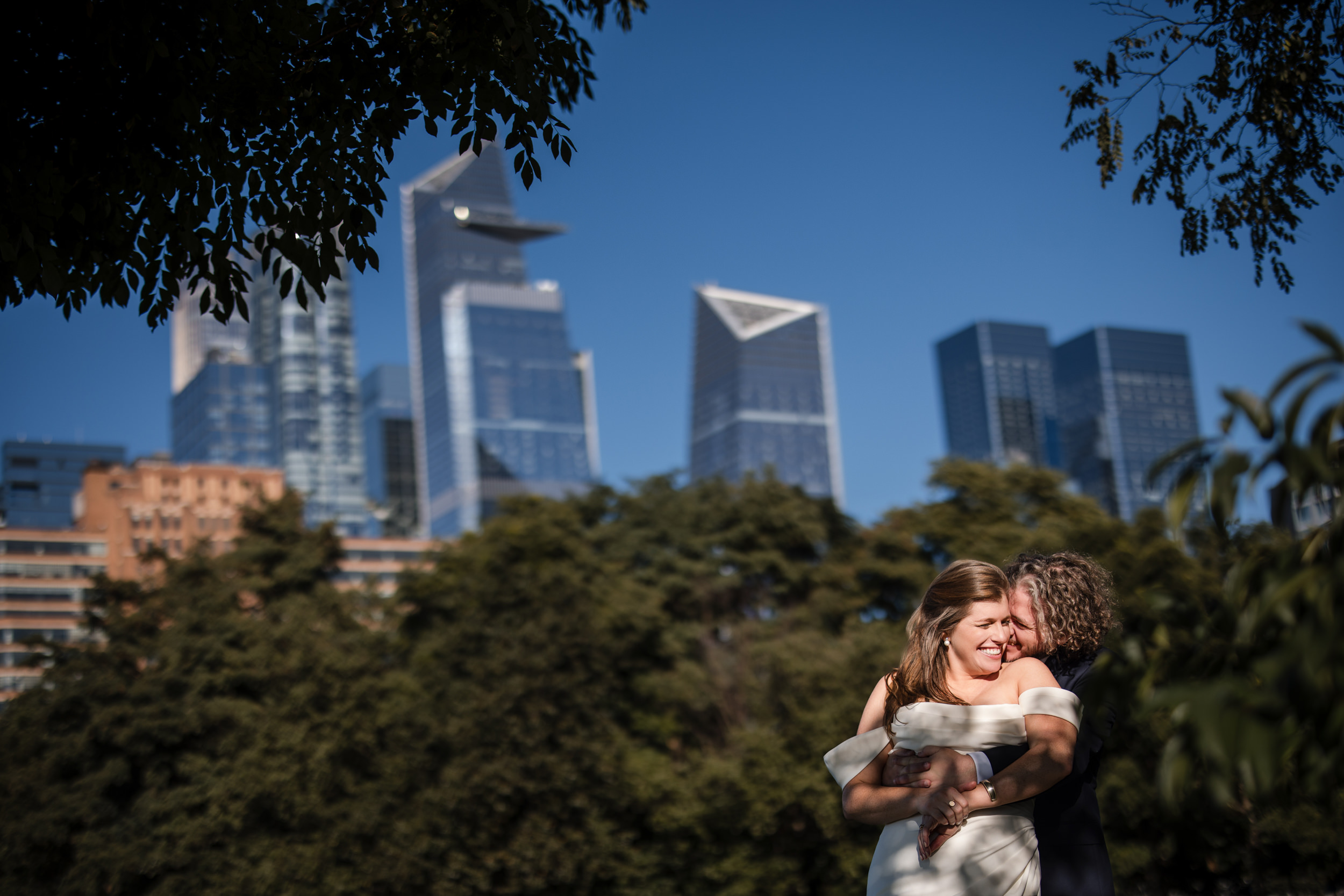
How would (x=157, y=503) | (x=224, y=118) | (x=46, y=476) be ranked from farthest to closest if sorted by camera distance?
(x=46, y=476)
(x=157, y=503)
(x=224, y=118)

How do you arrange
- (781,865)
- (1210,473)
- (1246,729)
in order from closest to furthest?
(1246,729), (1210,473), (781,865)

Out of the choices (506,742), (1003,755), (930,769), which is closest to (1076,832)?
(1003,755)

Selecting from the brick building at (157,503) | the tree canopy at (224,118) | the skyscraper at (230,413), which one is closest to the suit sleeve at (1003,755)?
the tree canopy at (224,118)

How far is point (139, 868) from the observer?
2448 centimetres

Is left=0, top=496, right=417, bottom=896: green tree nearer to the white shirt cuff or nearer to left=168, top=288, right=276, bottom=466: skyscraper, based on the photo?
the white shirt cuff

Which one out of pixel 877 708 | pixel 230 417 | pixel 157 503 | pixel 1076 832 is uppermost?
pixel 230 417

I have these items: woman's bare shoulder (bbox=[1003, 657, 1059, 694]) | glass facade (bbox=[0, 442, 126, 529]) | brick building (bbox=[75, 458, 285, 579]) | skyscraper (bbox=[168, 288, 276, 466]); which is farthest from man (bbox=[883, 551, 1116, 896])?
skyscraper (bbox=[168, 288, 276, 466])

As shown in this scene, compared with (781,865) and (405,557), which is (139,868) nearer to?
(781,865)

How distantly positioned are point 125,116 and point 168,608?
27036 mm

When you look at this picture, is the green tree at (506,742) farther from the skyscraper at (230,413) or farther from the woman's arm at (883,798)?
the skyscraper at (230,413)

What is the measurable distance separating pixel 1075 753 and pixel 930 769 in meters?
0.39

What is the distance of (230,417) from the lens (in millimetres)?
194500

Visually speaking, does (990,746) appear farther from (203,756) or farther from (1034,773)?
(203,756)

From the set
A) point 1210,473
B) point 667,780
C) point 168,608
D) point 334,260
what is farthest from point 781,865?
point 1210,473
